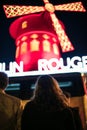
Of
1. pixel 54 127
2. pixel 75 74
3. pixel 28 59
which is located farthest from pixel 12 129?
pixel 28 59

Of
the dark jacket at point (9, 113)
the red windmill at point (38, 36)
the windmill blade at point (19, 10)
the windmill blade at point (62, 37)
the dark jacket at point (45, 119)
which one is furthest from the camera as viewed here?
the windmill blade at point (19, 10)

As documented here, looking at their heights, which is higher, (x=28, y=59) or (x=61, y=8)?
Result: (x=61, y=8)

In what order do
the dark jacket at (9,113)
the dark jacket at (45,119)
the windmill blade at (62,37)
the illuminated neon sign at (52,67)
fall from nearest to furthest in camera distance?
the dark jacket at (45,119) < the dark jacket at (9,113) < the illuminated neon sign at (52,67) < the windmill blade at (62,37)

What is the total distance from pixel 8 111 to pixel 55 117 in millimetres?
458

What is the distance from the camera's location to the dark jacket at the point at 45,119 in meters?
2.69

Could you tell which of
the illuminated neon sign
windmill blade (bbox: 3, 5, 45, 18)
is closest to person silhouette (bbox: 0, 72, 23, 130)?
the illuminated neon sign

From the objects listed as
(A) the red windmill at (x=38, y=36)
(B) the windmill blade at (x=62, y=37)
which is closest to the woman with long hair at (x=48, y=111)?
(A) the red windmill at (x=38, y=36)

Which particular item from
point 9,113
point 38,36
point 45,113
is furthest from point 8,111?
point 38,36

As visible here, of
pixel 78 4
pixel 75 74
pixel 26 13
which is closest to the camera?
pixel 75 74

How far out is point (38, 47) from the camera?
10898 millimetres

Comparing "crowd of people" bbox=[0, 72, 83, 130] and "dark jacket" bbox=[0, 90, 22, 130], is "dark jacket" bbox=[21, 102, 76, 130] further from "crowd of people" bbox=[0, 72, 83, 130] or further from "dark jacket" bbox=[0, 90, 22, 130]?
"dark jacket" bbox=[0, 90, 22, 130]

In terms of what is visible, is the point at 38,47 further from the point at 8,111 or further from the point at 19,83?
the point at 8,111

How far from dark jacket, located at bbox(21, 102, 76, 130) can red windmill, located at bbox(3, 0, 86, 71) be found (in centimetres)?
753

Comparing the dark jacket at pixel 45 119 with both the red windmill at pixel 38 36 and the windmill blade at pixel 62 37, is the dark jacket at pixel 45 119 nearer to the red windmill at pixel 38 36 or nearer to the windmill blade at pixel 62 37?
the red windmill at pixel 38 36
